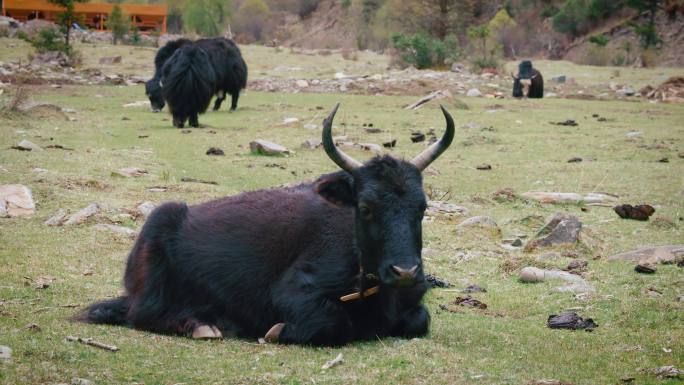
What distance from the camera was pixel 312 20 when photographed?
102500mm

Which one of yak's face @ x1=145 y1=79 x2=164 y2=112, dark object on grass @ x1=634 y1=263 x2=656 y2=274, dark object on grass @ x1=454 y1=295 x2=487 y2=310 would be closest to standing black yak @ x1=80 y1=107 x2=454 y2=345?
dark object on grass @ x1=454 y1=295 x2=487 y2=310

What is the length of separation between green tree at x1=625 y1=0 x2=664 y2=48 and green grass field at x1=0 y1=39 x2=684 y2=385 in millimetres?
35964

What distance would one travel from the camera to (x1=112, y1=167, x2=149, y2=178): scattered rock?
1338 cm

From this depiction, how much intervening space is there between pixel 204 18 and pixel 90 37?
961 inches

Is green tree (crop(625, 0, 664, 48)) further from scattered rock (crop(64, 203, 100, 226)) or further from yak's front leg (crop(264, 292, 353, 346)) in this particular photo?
yak's front leg (crop(264, 292, 353, 346))

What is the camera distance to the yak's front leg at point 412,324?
20.6 ft

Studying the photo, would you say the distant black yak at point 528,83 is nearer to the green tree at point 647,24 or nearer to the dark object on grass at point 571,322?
the dark object on grass at point 571,322

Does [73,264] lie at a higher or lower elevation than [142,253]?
lower

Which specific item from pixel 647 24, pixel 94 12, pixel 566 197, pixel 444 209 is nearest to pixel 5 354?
pixel 444 209

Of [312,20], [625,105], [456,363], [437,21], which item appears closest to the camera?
[456,363]

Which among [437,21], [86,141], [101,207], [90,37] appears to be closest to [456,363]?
[101,207]

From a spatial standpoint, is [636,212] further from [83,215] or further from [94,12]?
[94,12]

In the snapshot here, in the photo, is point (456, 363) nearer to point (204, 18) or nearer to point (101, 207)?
point (101, 207)

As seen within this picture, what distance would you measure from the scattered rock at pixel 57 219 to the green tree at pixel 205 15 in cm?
6684
